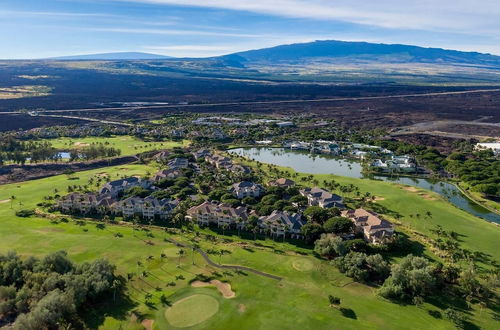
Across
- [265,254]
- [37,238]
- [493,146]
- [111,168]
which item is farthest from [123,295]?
[493,146]

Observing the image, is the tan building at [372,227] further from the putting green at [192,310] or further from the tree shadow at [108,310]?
the tree shadow at [108,310]

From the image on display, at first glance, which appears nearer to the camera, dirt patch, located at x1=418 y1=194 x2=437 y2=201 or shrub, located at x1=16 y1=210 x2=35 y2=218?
shrub, located at x1=16 y1=210 x2=35 y2=218

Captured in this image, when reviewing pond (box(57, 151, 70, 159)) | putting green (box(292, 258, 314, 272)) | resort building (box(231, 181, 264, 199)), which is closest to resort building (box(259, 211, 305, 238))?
putting green (box(292, 258, 314, 272))

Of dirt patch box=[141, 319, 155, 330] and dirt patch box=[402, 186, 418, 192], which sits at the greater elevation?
dirt patch box=[402, 186, 418, 192]

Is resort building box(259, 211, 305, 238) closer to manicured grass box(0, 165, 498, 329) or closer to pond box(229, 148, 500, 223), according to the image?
manicured grass box(0, 165, 498, 329)

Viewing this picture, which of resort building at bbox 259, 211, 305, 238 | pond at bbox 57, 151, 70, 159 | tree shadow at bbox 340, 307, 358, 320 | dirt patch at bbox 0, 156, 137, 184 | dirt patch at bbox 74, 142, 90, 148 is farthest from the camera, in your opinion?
dirt patch at bbox 74, 142, 90, 148

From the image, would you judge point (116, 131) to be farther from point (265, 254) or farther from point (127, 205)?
Answer: point (265, 254)
